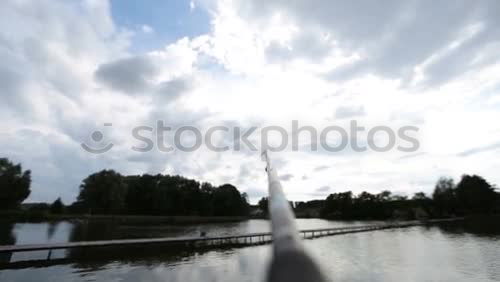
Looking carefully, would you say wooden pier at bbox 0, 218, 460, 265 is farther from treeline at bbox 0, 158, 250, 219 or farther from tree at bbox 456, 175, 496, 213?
tree at bbox 456, 175, 496, 213

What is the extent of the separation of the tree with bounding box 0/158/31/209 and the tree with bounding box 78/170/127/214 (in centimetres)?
1624

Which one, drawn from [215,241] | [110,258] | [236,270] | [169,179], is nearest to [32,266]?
[110,258]

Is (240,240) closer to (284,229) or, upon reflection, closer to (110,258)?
(110,258)

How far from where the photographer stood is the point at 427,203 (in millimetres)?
121688

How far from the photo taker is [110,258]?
23.8m

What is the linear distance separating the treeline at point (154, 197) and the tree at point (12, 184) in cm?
1705

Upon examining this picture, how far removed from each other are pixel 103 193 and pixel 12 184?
22.2 m

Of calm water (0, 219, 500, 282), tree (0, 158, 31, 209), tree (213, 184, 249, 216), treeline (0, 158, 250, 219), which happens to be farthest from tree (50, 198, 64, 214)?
calm water (0, 219, 500, 282)

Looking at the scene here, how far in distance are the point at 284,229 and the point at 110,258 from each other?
26.3m

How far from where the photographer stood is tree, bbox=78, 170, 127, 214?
8619cm

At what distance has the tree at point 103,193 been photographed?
8619 centimetres

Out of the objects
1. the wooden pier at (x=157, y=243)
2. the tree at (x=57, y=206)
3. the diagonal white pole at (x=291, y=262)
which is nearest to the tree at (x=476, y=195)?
the wooden pier at (x=157, y=243)

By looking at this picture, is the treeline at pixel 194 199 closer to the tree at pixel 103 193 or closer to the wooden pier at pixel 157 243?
the tree at pixel 103 193

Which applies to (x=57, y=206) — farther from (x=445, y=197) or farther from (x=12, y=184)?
(x=445, y=197)
